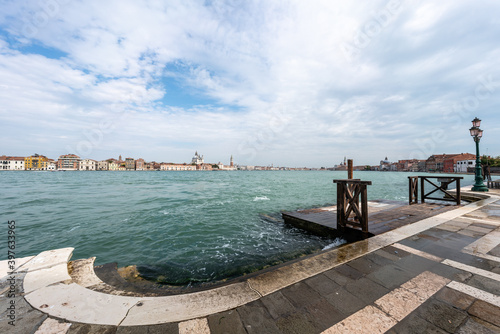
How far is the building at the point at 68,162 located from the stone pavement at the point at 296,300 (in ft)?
528

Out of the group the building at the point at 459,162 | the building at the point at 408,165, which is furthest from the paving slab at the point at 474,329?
the building at the point at 408,165

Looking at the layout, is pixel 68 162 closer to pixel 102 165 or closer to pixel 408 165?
pixel 102 165

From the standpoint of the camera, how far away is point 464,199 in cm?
1227

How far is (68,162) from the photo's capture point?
404ft

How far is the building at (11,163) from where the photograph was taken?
11200cm

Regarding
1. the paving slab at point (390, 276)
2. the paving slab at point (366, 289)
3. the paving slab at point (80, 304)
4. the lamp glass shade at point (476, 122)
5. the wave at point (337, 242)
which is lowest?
the wave at point (337, 242)

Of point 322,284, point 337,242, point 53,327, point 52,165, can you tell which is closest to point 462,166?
point 337,242

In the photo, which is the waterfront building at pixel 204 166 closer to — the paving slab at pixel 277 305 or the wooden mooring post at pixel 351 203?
the wooden mooring post at pixel 351 203

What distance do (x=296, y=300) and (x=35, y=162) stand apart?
569 ft

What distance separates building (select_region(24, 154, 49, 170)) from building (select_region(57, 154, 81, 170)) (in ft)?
21.8

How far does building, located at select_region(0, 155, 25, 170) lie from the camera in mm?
112000

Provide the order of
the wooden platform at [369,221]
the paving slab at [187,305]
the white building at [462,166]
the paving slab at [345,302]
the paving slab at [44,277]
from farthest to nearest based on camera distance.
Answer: the white building at [462,166] < the wooden platform at [369,221] < the paving slab at [44,277] < the paving slab at [345,302] < the paving slab at [187,305]

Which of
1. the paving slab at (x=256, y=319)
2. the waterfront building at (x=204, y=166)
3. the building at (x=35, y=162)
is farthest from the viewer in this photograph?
the waterfront building at (x=204, y=166)

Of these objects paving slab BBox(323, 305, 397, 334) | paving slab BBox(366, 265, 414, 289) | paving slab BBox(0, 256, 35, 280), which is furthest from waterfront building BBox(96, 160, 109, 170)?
paving slab BBox(323, 305, 397, 334)
